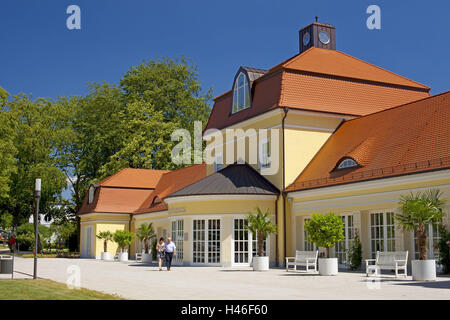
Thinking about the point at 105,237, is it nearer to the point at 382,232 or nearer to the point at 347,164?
the point at 347,164

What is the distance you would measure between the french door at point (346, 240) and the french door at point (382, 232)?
1043 mm

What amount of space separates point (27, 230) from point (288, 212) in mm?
51205

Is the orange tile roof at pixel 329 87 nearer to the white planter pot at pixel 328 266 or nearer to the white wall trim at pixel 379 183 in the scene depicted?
the white wall trim at pixel 379 183

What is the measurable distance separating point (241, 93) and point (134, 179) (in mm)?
17308

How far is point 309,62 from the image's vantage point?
96.5ft

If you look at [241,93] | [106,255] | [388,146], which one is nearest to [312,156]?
[388,146]

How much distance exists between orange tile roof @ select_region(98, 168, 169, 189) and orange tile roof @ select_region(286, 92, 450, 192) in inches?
822

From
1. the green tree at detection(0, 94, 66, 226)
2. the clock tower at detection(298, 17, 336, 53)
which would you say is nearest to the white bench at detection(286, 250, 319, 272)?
the clock tower at detection(298, 17, 336, 53)

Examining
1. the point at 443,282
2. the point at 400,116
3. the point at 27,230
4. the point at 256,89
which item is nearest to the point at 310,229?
the point at 443,282

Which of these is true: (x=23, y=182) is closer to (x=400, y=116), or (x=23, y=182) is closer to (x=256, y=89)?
(x=256, y=89)

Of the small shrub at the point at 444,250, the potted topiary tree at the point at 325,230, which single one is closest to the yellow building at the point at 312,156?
the small shrub at the point at 444,250

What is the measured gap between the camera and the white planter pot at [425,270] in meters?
16.0

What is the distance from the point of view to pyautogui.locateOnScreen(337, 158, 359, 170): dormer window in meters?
23.4

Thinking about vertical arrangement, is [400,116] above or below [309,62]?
below
